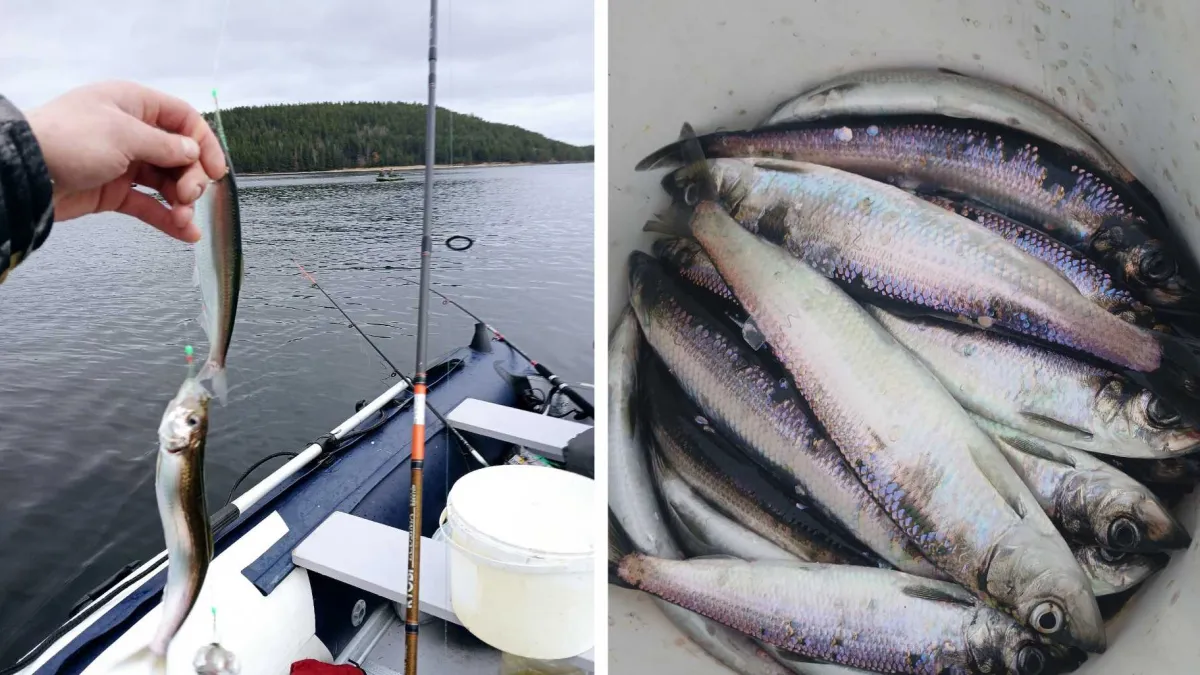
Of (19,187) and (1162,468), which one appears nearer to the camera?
(19,187)

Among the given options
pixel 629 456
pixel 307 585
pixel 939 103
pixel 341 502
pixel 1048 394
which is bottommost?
pixel 307 585

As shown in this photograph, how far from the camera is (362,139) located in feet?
3.07

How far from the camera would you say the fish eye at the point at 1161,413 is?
766 mm

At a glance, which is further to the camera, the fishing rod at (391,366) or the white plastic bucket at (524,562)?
the fishing rod at (391,366)

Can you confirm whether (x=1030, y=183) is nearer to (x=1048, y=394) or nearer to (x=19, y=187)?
(x=1048, y=394)

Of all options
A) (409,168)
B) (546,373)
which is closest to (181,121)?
(409,168)

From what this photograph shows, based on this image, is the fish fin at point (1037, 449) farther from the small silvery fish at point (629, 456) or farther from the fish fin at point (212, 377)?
the fish fin at point (212, 377)

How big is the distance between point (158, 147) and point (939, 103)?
864 millimetres

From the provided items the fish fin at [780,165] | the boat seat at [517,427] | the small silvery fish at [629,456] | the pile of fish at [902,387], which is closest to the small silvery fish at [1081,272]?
the pile of fish at [902,387]

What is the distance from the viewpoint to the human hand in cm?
53

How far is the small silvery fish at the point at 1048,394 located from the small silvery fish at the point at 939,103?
9.4 inches

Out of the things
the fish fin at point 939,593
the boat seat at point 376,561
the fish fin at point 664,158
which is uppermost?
the fish fin at point 664,158

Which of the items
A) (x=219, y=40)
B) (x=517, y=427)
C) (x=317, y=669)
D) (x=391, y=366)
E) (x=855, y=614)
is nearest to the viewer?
(x=219, y=40)

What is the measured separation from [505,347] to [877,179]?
166 centimetres
